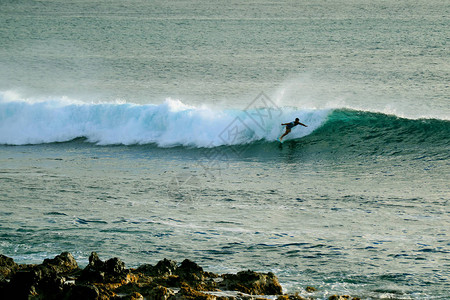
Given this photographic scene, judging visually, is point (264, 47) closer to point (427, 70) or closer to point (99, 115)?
point (427, 70)

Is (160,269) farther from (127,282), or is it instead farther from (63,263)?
(63,263)

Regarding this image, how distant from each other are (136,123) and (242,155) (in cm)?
543

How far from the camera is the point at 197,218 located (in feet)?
37.4

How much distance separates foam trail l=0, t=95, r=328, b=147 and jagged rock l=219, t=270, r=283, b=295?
11.1m

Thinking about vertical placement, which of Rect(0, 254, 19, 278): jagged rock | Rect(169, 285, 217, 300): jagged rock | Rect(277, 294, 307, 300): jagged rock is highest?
Rect(0, 254, 19, 278): jagged rock

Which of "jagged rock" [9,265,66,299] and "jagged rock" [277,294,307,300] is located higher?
"jagged rock" [9,265,66,299]

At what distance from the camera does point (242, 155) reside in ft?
57.7

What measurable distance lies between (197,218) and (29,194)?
417 centimetres

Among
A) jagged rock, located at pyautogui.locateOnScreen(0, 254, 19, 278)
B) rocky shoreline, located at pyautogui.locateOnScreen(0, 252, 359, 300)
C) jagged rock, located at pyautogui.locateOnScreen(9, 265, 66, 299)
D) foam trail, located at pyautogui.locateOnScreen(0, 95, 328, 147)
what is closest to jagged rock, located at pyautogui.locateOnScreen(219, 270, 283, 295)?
rocky shoreline, located at pyautogui.locateOnScreen(0, 252, 359, 300)

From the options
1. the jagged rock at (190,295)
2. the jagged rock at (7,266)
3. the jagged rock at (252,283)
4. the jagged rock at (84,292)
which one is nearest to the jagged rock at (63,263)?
the jagged rock at (7,266)

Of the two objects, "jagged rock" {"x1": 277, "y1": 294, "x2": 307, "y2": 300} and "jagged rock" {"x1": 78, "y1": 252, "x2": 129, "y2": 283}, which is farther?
"jagged rock" {"x1": 78, "y1": 252, "x2": 129, "y2": 283}

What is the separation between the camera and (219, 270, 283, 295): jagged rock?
772 centimetres

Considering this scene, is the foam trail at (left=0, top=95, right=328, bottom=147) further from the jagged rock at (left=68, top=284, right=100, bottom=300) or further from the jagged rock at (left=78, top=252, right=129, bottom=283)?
the jagged rock at (left=68, top=284, right=100, bottom=300)

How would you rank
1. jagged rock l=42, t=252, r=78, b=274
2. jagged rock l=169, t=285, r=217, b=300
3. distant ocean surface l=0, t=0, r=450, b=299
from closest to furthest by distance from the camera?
jagged rock l=169, t=285, r=217, b=300 < jagged rock l=42, t=252, r=78, b=274 < distant ocean surface l=0, t=0, r=450, b=299
